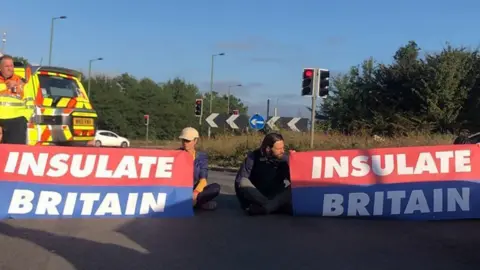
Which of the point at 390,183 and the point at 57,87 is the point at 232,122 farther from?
the point at 390,183

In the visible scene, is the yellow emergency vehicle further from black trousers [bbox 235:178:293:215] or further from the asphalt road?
black trousers [bbox 235:178:293:215]

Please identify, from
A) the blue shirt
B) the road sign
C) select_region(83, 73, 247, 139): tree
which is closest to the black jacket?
the blue shirt

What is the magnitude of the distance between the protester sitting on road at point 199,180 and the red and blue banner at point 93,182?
0.77 feet

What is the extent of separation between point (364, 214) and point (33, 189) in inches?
167

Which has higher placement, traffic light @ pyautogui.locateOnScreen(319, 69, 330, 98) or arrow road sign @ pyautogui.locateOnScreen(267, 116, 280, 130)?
traffic light @ pyautogui.locateOnScreen(319, 69, 330, 98)

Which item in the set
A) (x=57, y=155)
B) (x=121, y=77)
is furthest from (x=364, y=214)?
(x=121, y=77)

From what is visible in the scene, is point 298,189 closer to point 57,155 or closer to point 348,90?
point 57,155

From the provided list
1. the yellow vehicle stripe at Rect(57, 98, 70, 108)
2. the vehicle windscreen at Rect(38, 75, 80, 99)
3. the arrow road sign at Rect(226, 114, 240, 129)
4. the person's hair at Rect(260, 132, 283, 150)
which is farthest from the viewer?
the arrow road sign at Rect(226, 114, 240, 129)

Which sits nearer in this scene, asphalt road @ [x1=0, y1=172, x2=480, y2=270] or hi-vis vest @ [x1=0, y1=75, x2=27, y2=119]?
asphalt road @ [x1=0, y1=172, x2=480, y2=270]

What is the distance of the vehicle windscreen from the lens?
1055cm

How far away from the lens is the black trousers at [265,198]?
7.67 meters

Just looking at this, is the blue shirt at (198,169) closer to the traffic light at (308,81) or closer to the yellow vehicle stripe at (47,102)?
the yellow vehicle stripe at (47,102)

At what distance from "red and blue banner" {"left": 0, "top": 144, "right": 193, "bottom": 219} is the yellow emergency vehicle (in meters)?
2.25

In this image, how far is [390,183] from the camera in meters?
7.66
